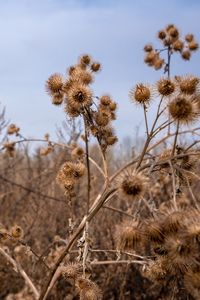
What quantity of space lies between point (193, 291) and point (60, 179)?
1.04 metres

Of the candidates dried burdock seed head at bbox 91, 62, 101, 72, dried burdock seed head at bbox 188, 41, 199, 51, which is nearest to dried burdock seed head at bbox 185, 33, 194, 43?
dried burdock seed head at bbox 188, 41, 199, 51

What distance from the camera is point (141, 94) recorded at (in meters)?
2.54

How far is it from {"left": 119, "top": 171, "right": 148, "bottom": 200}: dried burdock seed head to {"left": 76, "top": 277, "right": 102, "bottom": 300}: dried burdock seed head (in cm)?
46

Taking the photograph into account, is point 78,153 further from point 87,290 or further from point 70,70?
point 87,290

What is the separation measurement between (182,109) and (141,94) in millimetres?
320

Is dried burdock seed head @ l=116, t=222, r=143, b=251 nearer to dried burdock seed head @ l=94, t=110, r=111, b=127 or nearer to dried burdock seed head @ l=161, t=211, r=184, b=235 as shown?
dried burdock seed head @ l=161, t=211, r=184, b=235

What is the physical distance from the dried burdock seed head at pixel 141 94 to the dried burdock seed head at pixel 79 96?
25cm

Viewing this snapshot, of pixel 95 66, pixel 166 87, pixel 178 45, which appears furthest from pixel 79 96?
pixel 178 45

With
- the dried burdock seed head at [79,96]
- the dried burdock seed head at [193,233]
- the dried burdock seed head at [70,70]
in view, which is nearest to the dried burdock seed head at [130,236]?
the dried burdock seed head at [193,233]

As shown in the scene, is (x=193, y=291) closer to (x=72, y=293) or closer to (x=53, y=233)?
(x=72, y=293)

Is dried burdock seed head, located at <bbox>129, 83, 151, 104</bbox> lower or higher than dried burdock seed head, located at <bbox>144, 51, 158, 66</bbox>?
lower

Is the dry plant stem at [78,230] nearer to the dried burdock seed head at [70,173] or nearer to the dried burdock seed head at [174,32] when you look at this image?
the dried burdock seed head at [70,173]

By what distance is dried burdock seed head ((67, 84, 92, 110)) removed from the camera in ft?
8.76

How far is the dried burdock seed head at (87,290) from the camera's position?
219 cm
